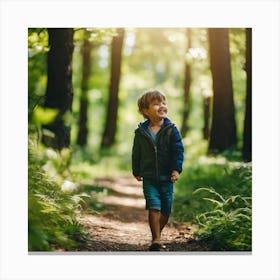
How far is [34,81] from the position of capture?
5875 mm

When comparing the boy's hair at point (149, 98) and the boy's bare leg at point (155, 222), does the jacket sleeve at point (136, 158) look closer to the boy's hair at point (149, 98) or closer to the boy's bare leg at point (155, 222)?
the boy's hair at point (149, 98)

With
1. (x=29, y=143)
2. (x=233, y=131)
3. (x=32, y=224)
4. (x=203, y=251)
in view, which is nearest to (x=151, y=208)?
(x=203, y=251)

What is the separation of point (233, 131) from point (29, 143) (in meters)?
3.82

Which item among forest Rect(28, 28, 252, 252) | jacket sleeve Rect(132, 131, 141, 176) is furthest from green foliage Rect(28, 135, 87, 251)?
jacket sleeve Rect(132, 131, 141, 176)

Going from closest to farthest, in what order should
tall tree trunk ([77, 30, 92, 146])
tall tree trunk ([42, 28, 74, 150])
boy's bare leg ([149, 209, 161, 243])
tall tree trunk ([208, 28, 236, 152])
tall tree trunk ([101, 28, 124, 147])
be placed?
boy's bare leg ([149, 209, 161, 243]) < tall tree trunk ([42, 28, 74, 150]) < tall tree trunk ([208, 28, 236, 152]) < tall tree trunk ([101, 28, 124, 147]) < tall tree trunk ([77, 30, 92, 146])

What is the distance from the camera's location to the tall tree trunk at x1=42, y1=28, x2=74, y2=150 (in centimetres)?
665

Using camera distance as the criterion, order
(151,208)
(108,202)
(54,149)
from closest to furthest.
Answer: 1. (151,208)
2. (54,149)
3. (108,202)

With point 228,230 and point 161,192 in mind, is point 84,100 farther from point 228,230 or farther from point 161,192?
point 228,230

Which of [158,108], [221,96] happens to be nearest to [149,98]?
[158,108]

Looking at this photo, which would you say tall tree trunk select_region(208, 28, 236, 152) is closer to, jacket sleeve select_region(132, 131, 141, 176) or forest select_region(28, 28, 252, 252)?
forest select_region(28, 28, 252, 252)

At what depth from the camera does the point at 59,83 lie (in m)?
Answer: 6.82

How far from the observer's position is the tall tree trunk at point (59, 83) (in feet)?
21.8

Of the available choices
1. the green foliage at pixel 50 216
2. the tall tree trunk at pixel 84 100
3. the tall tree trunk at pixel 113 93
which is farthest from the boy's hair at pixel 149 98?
the tall tree trunk at pixel 84 100
